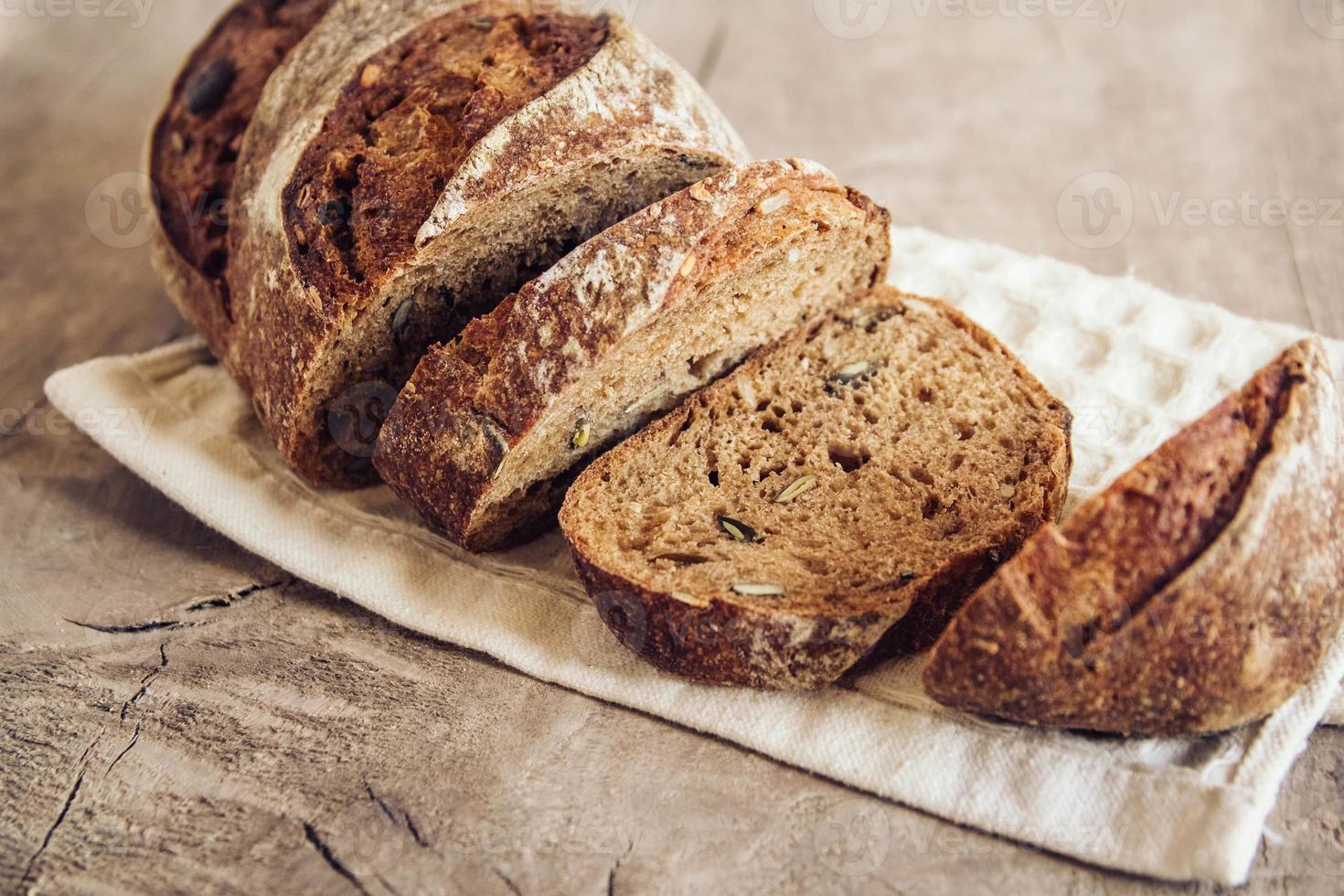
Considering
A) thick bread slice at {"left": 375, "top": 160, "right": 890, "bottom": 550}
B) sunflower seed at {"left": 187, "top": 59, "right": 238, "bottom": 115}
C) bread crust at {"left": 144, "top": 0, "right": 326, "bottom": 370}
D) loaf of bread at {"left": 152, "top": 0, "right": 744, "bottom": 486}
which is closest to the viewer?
thick bread slice at {"left": 375, "top": 160, "right": 890, "bottom": 550}

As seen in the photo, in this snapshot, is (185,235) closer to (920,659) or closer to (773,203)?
(773,203)

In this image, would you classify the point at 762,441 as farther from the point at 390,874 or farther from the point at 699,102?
the point at 390,874

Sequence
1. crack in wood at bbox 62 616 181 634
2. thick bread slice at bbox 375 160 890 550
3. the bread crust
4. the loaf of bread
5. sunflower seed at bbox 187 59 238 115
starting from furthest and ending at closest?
sunflower seed at bbox 187 59 238 115 → the bread crust → crack in wood at bbox 62 616 181 634 → the loaf of bread → thick bread slice at bbox 375 160 890 550

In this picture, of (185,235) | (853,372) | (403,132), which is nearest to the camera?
(403,132)

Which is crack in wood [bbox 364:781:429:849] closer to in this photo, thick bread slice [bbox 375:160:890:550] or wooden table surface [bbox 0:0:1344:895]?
wooden table surface [bbox 0:0:1344:895]

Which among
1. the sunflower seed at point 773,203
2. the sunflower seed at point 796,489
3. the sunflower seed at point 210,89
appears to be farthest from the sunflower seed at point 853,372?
the sunflower seed at point 210,89

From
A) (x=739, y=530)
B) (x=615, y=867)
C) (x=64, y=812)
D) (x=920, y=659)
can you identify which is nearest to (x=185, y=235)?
(x=64, y=812)

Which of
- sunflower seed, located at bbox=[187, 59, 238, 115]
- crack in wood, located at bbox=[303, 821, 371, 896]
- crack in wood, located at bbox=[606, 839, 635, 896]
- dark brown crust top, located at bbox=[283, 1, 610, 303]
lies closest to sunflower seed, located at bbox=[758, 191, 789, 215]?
dark brown crust top, located at bbox=[283, 1, 610, 303]
